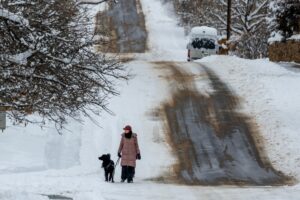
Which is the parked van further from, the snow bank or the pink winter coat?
the pink winter coat

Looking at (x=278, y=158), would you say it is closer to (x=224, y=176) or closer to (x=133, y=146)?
(x=224, y=176)

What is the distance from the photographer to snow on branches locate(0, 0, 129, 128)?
9367 millimetres

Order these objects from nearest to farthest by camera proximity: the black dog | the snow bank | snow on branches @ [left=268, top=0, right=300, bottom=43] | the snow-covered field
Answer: the snow-covered field < the black dog < the snow bank < snow on branches @ [left=268, top=0, right=300, bottom=43]

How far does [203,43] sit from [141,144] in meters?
24.7

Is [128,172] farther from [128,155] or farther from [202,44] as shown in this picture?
[202,44]

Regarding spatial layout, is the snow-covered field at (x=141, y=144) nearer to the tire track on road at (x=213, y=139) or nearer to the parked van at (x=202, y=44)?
the tire track on road at (x=213, y=139)

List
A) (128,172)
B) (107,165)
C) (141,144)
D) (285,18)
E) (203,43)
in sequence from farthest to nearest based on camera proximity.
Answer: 1. (203,43)
2. (285,18)
3. (141,144)
4. (128,172)
5. (107,165)

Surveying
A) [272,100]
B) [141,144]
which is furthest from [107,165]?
[272,100]

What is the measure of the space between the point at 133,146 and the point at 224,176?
277 centimetres

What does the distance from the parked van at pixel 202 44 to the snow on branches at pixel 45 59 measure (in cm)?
3282

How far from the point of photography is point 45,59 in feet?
32.3

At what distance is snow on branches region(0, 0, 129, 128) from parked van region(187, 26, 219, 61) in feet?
108

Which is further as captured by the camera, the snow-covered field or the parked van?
the parked van

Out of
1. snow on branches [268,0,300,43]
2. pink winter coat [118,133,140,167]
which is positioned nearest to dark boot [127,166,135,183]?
pink winter coat [118,133,140,167]
